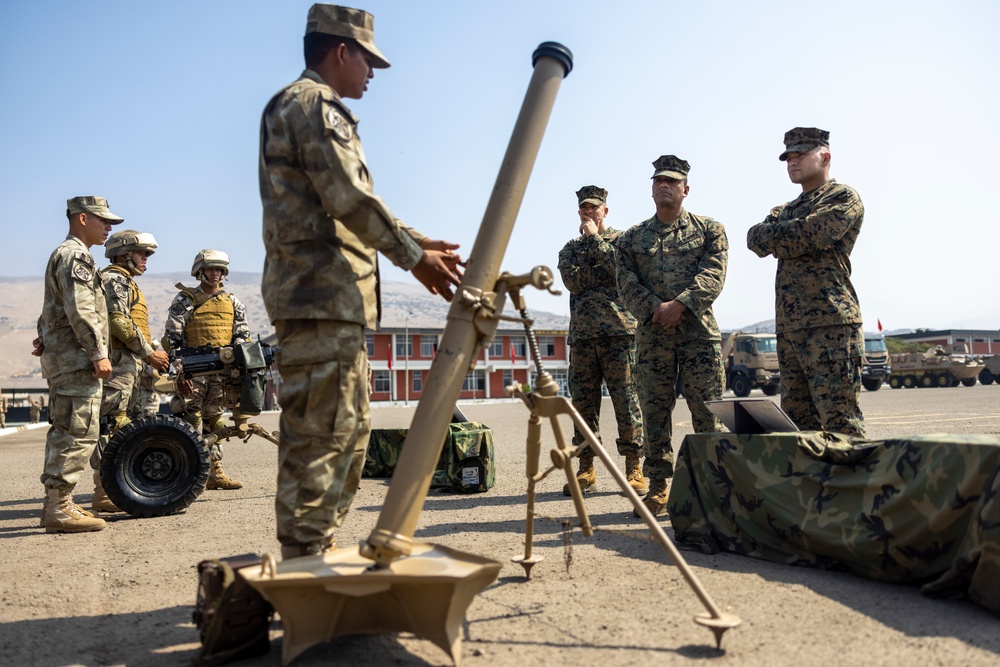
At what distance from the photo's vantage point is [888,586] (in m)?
3.07

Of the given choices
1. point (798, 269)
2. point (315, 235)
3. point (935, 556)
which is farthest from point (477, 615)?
point (798, 269)

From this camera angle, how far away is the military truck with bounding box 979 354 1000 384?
32.5 meters

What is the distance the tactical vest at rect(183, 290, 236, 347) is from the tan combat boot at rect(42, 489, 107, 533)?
2.16 metres

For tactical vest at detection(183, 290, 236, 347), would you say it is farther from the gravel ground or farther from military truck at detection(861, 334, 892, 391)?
military truck at detection(861, 334, 892, 391)

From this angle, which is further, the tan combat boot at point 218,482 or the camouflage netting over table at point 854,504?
the tan combat boot at point 218,482

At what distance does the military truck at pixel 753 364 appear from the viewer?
94.0 feet

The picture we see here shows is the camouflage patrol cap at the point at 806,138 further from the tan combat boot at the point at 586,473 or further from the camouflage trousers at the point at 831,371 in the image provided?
the tan combat boot at the point at 586,473

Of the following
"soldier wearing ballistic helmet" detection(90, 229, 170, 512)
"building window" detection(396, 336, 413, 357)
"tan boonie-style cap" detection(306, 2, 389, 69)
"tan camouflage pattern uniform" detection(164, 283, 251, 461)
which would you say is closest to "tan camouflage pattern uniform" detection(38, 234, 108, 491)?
"soldier wearing ballistic helmet" detection(90, 229, 170, 512)

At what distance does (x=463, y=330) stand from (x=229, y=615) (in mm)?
1174

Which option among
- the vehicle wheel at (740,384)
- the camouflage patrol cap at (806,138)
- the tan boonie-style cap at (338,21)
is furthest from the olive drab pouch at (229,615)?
the vehicle wheel at (740,384)

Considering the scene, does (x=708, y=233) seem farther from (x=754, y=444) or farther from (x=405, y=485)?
(x=405, y=485)

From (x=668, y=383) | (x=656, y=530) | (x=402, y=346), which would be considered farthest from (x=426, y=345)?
(x=656, y=530)

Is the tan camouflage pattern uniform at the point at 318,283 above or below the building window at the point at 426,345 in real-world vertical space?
below

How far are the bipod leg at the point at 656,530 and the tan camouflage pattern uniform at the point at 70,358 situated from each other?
11.8ft
